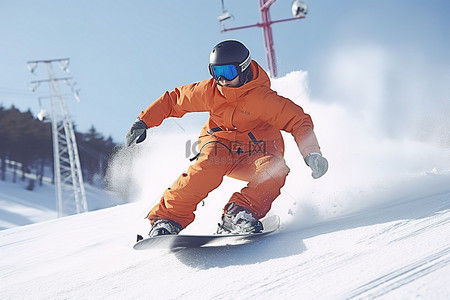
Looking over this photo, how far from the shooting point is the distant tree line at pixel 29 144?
31672 millimetres

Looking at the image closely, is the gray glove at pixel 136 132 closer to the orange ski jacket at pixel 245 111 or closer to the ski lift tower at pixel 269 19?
the orange ski jacket at pixel 245 111

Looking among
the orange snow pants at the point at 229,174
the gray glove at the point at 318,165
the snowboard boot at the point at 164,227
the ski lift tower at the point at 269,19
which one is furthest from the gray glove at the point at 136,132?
the ski lift tower at the point at 269,19

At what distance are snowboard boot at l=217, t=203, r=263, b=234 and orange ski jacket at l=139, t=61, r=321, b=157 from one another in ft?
1.70

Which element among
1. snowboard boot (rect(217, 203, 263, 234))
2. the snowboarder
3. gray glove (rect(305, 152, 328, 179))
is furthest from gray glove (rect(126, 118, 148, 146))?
gray glove (rect(305, 152, 328, 179))

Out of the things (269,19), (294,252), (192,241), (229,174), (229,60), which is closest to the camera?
(294,252)

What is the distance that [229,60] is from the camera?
2.43 metres

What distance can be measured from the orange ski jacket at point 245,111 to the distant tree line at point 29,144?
29.6 meters

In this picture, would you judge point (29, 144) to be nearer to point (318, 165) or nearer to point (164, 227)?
point (164, 227)

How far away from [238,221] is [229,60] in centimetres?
97

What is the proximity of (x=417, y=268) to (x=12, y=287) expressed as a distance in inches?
71.6

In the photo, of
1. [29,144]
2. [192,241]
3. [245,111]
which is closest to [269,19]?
[245,111]

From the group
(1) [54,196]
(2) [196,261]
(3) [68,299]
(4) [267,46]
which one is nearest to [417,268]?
(2) [196,261]

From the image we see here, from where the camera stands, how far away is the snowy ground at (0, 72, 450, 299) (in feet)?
4.48

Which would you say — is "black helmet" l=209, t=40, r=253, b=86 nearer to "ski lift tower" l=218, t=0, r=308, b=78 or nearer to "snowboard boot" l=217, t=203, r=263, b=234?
"snowboard boot" l=217, t=203, r=263, b=234
